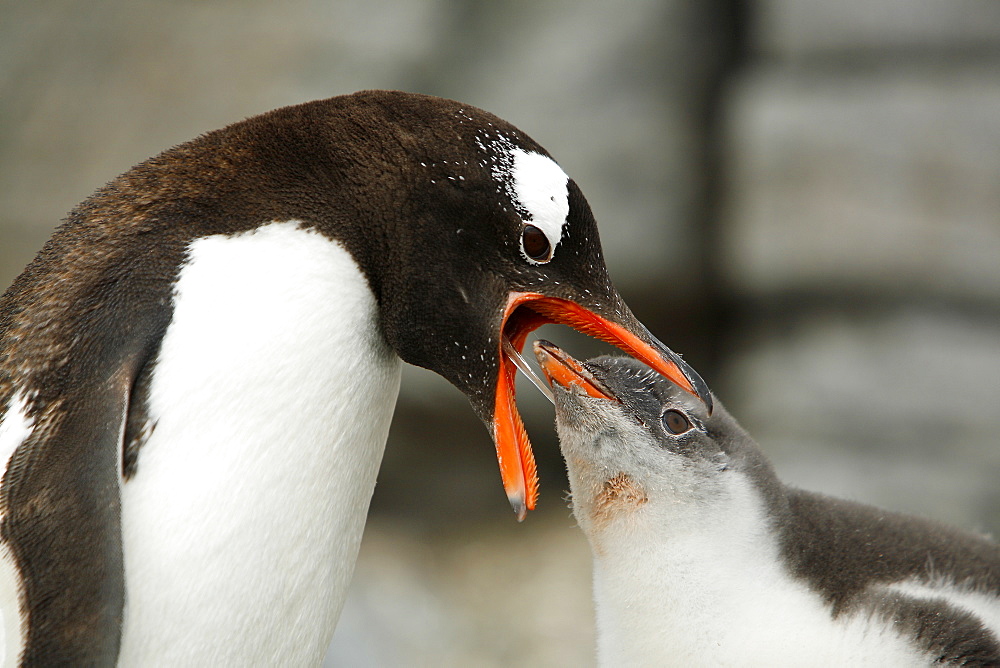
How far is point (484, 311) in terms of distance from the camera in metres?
1.19

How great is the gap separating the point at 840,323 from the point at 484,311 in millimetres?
2546

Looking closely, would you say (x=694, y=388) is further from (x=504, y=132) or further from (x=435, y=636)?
(x=435, y=636)

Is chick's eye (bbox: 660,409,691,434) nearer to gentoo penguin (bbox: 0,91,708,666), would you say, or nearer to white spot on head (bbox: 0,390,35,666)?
gentoo penguin (bbox: 0,91,708,666)

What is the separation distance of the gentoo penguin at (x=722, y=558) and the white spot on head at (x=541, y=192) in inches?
13.5

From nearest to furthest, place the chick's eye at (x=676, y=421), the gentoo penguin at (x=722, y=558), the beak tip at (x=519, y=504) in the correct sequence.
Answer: the beak tip at (x=519, y=504) < the gentoo penguin at (x=722, y=558) < the chick's eye at (x=676, y=421)

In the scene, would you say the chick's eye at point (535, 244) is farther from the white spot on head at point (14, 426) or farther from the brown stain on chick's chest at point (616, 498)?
the white spot on head at point (14, 426)

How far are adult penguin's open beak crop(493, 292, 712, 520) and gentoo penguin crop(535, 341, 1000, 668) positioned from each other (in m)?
0.24

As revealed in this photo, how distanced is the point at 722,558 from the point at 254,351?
2.58 ft

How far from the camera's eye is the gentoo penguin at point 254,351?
3.36 feet

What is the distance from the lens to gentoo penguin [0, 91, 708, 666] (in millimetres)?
1025

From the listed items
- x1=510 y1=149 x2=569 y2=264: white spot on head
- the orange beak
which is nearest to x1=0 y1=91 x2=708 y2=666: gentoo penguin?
x1=510 y1=149 x2=569 y2=264: white spot on head

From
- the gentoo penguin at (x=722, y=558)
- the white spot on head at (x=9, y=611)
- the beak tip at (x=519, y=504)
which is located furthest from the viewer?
the gentoo penguin at (x=722, y=558)

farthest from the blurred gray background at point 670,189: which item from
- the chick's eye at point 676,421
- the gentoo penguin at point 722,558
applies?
the chick's eye at point 676,421

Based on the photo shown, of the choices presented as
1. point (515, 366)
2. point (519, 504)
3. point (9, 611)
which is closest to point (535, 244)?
point (515, 366)
